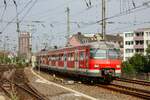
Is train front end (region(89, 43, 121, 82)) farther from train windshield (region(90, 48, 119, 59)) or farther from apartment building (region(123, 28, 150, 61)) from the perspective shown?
apartment building (region(123, 28, 150, 61))

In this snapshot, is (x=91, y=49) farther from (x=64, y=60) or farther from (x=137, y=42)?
(x=137, y=42)

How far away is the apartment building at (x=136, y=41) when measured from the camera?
11257cm

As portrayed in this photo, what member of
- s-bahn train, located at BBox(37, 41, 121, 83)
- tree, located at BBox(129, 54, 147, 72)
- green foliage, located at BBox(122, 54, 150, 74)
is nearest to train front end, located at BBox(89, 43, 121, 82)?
s-bahn train, located at BBox(37, 41, 121, 83)

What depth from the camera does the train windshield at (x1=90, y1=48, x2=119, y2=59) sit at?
27641 mm

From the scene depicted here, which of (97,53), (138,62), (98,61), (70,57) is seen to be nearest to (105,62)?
(98,61)

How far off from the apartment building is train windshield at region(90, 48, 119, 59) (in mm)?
83167

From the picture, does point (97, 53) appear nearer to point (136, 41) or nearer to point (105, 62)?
point (105, 62)

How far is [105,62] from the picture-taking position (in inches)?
1094

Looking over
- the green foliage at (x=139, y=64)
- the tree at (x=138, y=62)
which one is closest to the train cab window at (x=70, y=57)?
the green foliage at (x=139, y=64)

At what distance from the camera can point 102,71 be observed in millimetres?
27578

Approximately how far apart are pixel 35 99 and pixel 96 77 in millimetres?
7756

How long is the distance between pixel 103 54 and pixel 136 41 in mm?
90917

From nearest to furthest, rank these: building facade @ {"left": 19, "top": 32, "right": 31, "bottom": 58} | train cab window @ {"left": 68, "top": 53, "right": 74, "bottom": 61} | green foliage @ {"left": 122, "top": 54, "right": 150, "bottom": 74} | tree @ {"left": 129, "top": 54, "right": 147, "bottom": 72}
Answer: train cab window @ {"left": 68, "top": 53, "right": 74, "bottom": 61}
green foliage @ {"left": 122, "top": 54, "right": 150, "bottom": 74}
tree @ {"left": 129, "top": 54, "right": 147, "bottom": 72}
building facade @ {"left": 19, "top": 32, "right": 31, "bottom": 58}

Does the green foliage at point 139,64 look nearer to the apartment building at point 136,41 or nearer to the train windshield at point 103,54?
the train windshield at point 103,54
